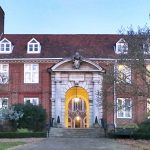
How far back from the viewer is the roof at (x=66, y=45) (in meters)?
46.4

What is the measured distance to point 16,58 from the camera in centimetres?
4569

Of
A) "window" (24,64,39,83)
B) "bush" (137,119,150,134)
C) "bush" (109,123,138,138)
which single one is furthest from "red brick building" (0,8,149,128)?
"bush" (137,119,150,134)

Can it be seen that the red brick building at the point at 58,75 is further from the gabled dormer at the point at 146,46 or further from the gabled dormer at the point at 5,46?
the gabled dormer at the point at 146,46

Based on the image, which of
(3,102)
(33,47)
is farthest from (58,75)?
(3,102)

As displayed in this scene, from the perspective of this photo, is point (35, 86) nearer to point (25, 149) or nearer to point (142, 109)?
point (142, 109)

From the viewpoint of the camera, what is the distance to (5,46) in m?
47.0

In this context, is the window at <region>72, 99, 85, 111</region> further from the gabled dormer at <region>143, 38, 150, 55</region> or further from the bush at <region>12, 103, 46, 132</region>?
the gabled dormer at <region>143, 38, 150, 55</region>

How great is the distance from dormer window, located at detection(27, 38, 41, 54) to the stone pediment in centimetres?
349

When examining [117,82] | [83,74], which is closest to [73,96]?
[83,74]

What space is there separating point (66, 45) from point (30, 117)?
10.6m

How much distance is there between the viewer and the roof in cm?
4641

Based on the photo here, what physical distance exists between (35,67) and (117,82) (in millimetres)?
14363

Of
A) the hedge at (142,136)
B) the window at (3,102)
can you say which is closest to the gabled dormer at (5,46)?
the window at (3,102)

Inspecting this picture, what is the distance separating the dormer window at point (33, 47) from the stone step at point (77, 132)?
9.16 metres
